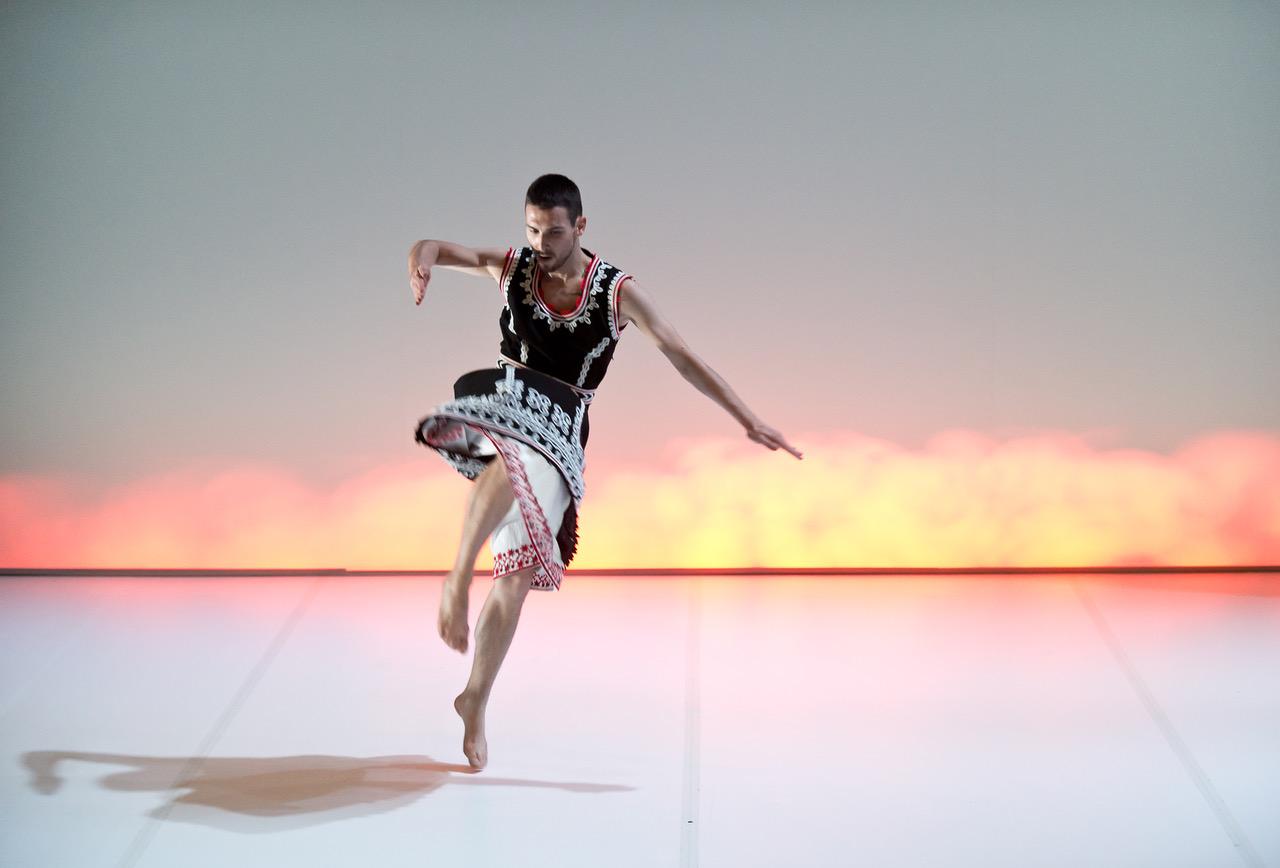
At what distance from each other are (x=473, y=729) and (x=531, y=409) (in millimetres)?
683

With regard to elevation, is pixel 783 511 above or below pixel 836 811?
above

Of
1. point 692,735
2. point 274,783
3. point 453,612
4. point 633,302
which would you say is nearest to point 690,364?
point 633,302

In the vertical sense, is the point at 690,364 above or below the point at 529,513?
above

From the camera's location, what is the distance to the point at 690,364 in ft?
10.7

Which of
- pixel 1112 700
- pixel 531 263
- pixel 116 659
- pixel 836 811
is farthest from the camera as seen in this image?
pixel 116 659

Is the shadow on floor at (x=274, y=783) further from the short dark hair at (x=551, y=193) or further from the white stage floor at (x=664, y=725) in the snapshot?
the short dark hair at (x=551, y=193)

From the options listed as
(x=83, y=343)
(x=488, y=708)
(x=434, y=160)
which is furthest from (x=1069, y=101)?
(x=83, y=343)

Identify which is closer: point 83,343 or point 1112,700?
point 1112,700

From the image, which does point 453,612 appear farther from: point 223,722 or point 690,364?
point 223,722

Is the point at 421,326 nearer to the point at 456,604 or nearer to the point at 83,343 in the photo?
the point at 83,343

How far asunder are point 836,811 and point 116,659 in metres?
2.07

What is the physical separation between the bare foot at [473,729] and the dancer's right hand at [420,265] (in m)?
0.84

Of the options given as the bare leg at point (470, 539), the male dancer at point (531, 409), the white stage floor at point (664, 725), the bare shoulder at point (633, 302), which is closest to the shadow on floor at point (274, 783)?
the white stage floor at point (664, 725)

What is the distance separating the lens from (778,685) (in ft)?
12.6
